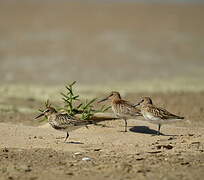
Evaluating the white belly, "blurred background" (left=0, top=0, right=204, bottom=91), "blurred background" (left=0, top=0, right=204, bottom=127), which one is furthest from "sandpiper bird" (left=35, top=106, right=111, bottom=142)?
A: "blurred background" (left=0, top=0, right=204, bottom=91)

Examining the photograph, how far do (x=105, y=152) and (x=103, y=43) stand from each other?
24493 mm

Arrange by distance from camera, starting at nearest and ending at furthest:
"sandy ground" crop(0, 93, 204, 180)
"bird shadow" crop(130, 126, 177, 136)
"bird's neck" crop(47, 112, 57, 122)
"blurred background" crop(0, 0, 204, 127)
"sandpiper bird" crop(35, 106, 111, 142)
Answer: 1. "sandy ground" crop(0, 93, 204, 180)
2. "sandpiper bird" crop(35, 106, 111, 142)
3. "bird's neck" crop(47, 112, 57, 122)
4. "bird shadow" crop(130, 126, 177, 136)
5. "blurred background" crop(0, 0, 204, 127)

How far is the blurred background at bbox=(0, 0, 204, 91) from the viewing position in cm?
3023

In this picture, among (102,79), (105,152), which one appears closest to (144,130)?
(105,152)

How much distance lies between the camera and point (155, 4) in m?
45.2

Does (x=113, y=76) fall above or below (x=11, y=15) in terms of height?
below

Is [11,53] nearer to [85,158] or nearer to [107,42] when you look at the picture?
[107,42]

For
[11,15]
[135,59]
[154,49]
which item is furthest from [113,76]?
[11,15]

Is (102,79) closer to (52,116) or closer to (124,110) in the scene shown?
(124,110)

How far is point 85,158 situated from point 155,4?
35.0 metres

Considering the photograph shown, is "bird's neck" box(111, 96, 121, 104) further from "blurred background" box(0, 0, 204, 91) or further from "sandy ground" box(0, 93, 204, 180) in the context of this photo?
"blurred background" box(0, 0, 204, 91)

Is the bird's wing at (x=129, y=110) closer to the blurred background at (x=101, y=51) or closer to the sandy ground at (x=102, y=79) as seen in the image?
the sandy ground at (x=102, y=79)

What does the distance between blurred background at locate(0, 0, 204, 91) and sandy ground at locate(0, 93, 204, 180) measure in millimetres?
12578

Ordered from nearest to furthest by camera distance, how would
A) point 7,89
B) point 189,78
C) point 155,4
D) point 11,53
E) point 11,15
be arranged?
point 7,89, point 189,78, point 11,53, point 11,15, point 155,4
